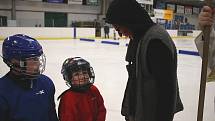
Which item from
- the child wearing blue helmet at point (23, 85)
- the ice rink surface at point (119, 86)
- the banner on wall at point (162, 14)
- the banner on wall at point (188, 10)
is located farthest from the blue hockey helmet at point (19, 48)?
the banner on wall at point (188, 10)

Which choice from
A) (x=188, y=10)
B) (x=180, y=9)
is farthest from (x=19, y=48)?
(x=188, y=10)

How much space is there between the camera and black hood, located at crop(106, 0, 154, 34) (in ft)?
6.08

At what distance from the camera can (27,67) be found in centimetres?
187

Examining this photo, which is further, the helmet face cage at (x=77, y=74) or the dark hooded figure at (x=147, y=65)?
the helmet face cage at (x=77, y=74)

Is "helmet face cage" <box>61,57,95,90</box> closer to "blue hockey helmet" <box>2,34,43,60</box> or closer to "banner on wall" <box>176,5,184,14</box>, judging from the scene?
"blue hockey helmet" <box>2,34,43,60</box>

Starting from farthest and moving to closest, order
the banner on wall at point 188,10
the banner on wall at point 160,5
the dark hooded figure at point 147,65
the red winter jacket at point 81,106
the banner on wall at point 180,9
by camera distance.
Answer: the banner on wall at point 188,10
the banner on wall at point 180,9
the banner on wall at point 160,5
the red winter jacket at point 81,106
the dark hooded figure at point 147,65

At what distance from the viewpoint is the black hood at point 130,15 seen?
1.85 metres

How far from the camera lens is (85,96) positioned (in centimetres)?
233

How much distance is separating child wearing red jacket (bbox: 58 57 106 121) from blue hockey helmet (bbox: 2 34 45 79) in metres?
0.43

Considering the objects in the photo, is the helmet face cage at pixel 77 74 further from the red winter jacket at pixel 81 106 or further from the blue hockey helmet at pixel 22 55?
the blue hockey helmet at pixel 22 55

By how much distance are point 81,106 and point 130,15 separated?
0.82m

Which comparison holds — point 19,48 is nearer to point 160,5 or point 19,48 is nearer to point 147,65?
point 147,65

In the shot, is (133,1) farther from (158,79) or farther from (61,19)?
(61,19)

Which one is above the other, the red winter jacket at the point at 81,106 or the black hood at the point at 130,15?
the black hood at the point at 130,15
